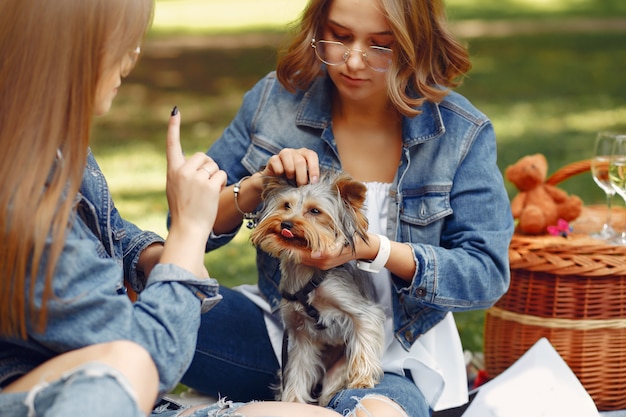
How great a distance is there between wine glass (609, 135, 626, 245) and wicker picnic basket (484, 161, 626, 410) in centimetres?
23

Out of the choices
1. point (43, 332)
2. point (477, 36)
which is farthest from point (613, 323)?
point (477, 36)

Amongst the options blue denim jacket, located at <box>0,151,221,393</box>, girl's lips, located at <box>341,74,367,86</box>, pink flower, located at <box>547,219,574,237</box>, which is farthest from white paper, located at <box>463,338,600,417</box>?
blue denim jacket, located at <box>0,151,221,393</box>

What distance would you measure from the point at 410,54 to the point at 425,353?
44.7 inches

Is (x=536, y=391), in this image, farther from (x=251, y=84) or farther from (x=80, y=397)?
(x=251, y=84)

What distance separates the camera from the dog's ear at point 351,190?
325cm

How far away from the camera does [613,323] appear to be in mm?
4250

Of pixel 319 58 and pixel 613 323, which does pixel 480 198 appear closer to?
pixel 319 58

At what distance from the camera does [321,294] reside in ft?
11.1

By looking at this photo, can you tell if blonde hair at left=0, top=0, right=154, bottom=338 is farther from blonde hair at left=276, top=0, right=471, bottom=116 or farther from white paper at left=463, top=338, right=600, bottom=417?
white paper at left=463, top=338, right=600, bottom=417

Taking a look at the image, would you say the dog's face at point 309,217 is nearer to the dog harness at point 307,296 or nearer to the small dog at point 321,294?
the small dog at point 321,294

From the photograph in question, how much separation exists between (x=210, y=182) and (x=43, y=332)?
0.63 m

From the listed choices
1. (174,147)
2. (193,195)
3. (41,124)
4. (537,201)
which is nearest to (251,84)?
(537,201)

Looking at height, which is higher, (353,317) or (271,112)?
(271,112)

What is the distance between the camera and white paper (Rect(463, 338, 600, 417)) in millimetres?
3936
